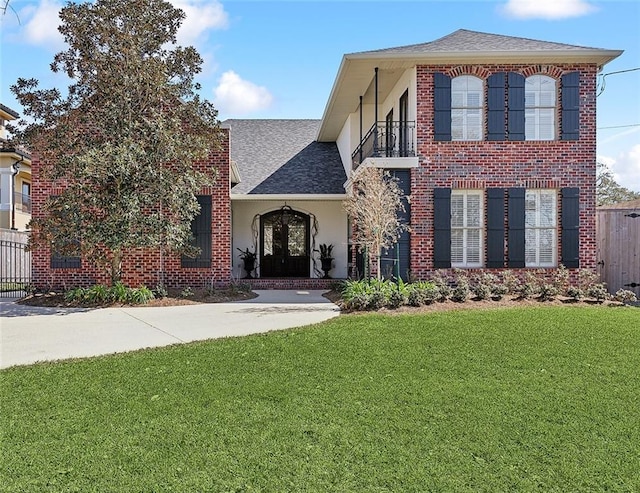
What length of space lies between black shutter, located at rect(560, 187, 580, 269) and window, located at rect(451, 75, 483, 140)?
2.57 m

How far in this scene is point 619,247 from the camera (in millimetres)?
11859

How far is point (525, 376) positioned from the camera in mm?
4961

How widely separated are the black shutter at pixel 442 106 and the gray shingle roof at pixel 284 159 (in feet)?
15.3

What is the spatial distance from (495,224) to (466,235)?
71cm

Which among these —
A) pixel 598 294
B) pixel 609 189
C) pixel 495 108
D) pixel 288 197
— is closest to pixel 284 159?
pixel 288 197

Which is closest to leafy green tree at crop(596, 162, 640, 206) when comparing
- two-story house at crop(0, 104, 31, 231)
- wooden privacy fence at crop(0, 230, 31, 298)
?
wooden privacy fence at crop(0, 230, 31, 298)

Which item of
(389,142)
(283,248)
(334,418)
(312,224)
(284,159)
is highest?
(284,159)

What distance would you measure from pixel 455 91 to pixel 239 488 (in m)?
11.0

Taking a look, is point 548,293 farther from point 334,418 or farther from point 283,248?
point 283,248

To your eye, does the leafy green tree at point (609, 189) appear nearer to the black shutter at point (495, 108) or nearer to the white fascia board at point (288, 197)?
the white fascia board at point (288, 197)

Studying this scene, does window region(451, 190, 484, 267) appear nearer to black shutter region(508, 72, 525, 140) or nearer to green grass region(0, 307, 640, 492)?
black shutter region(508, 72, 525, 140)

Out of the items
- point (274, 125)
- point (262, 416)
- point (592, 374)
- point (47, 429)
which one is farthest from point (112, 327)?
point (274, 125)

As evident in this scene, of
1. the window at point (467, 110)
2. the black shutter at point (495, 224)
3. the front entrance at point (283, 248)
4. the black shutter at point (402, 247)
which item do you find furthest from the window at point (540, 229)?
the front entrance at point (283, 248)

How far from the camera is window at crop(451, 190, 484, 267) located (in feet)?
38.8
